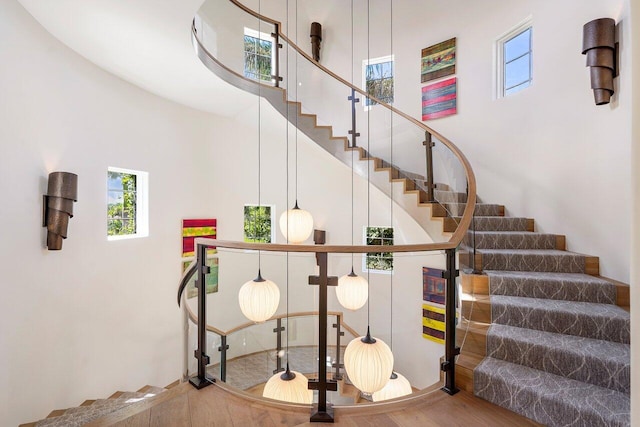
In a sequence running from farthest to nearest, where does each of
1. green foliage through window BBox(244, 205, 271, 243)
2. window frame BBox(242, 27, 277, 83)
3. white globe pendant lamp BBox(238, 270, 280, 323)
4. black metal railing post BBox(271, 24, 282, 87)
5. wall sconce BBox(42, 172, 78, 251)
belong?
1. green foliage through window BBox(244, 205, 271, 243)
2. black metal railing post BBox(271, 24, 282, 87)
3. window frame BBox(242, 27, 277, 83)
4. wall sconce BBox(42, 172, 78, 251)
5. white globe pendant lamp BBox(238, 270, 280, 323)

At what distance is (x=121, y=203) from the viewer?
4.40m

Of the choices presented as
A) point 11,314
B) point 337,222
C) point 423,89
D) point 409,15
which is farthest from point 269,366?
point 409,15

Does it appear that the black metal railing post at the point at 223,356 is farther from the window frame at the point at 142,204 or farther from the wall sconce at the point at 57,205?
the window frame at the point at 142,204

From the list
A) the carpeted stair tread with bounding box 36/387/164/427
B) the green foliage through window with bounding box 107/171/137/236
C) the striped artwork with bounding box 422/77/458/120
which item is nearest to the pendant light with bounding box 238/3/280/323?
the carpeted stair tread with bounding box 36/387/164/427

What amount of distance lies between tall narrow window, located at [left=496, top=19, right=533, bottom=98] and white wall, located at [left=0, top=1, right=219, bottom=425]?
455 cm

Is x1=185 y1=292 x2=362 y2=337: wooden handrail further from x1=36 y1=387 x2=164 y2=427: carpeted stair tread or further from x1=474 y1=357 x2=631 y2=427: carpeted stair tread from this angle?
x1=36 y1=387 x2=164 y2=427: carpeted stair tread

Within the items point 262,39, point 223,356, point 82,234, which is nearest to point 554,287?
point 223,356

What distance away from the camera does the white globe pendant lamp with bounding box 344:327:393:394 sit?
2.03 m

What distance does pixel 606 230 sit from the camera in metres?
3.15

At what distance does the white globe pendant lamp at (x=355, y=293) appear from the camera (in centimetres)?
267

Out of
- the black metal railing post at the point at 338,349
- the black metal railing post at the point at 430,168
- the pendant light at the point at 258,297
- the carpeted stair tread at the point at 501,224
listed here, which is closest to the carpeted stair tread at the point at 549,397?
the black metal railing post at the point at 338,349

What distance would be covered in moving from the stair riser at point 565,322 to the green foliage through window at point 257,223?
4.45 metres

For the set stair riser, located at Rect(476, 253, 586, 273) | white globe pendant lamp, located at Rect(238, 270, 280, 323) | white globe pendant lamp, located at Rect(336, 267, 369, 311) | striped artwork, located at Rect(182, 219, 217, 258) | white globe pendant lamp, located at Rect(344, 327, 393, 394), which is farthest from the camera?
striped artwork, located at Rect(182, 219, 217, 258)

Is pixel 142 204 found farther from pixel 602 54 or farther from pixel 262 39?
pixel 602 54
